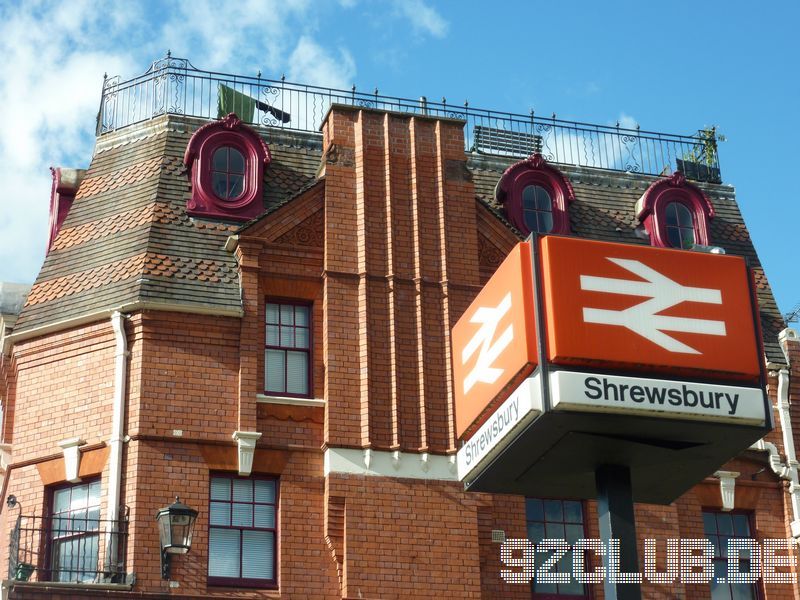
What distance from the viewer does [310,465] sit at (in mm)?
24719

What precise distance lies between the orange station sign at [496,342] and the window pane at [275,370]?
153 inches

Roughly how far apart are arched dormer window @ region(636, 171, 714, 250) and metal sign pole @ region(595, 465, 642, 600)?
9.36 meters

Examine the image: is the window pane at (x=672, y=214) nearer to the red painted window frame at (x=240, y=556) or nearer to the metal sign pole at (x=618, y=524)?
the metal sign pole at (x=618, y=524)

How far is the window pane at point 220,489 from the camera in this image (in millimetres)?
24250

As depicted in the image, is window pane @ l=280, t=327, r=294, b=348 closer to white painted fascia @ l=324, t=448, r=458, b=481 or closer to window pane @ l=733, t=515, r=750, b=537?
white painted fascia @ l=324, t=448, r=458, b=481

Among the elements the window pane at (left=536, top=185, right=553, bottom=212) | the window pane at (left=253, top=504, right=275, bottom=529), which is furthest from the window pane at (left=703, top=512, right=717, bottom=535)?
the window pane at (left=253, top=504, right=275, bottom=529)

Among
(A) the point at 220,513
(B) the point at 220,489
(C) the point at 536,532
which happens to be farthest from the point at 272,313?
(C) the point at 536,532

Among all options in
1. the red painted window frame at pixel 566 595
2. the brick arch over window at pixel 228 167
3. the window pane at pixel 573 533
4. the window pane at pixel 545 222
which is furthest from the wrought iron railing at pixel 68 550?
the window pane at pixel 545 222

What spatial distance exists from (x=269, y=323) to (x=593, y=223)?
7.60 meters

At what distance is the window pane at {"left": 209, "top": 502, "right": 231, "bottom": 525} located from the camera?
78.9ft

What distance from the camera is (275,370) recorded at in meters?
25.6

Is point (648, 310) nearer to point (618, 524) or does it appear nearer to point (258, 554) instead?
point (618, 524)

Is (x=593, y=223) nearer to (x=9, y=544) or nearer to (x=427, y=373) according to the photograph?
(x=427, y=373)

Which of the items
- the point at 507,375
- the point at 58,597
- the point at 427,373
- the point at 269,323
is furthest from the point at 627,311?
the point at 58,597
